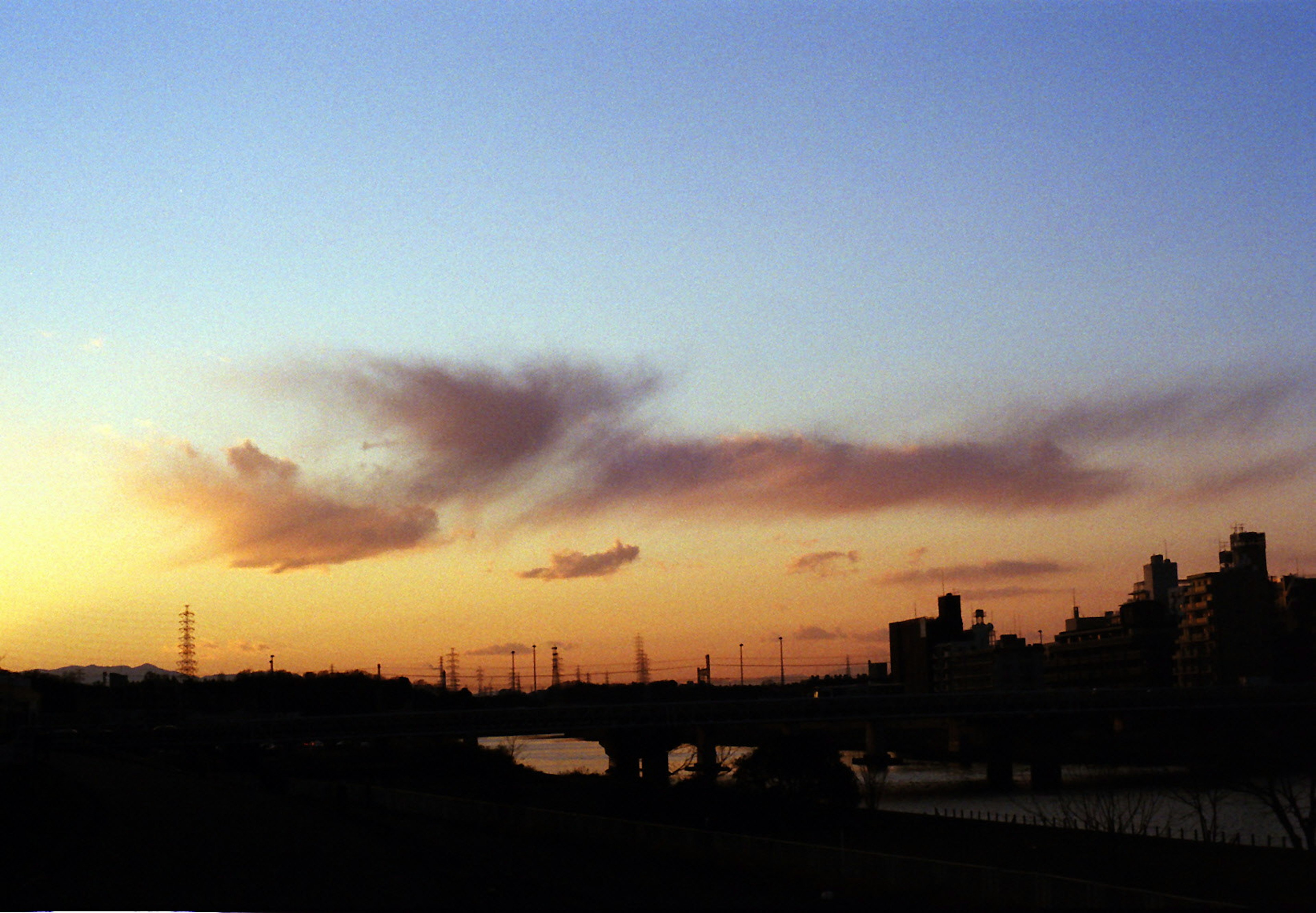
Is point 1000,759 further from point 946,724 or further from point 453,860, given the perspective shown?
point 453,860

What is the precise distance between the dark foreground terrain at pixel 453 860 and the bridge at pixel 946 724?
163ft

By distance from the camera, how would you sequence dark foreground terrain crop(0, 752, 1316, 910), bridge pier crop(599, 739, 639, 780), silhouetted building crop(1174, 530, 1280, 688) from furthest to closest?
1. silhouetted building crop(1174, 530, 1280, 688)
2. bridge pier crop(599, 739, 639, 780)
3. dark foreground terrain crop(0, 752, 1316, 910)

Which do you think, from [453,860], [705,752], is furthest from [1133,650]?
[453,860]

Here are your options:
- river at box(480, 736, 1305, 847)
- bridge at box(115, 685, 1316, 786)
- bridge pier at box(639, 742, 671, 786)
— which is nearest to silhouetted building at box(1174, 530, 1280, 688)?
bridge at box(115, 685, 1316, 786)

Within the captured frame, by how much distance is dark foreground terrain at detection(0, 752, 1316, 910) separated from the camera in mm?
38312

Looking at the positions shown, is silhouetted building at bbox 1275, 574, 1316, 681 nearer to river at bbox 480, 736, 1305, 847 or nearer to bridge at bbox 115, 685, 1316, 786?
bridge at bbox 115, 685, 1316, 786

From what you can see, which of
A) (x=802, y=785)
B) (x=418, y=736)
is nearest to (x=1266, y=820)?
(x=802, y=785)

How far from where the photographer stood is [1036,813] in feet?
297

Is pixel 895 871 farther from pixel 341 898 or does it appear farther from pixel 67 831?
pixel 67 831

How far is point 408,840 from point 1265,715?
127m

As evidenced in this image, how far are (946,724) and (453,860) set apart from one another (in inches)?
4983

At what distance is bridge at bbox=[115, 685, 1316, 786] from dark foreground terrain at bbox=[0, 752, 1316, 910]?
49.7m

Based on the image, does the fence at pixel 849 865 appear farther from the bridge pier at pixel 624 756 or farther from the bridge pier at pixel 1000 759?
the bridge pier at pixel 1000 759

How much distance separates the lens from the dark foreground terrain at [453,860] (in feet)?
126
